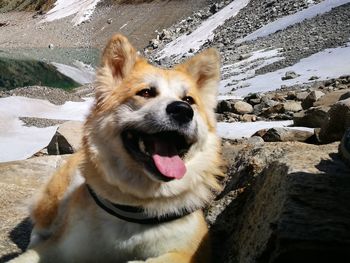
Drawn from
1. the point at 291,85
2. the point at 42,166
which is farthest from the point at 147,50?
the point at 42,166

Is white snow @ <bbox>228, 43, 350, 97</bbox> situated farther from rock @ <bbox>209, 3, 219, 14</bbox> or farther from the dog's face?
rock @ <bbox>209, 3, 219, 14</bbox>

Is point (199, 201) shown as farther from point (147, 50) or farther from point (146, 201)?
point (147, 50)

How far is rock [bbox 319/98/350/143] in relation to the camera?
773cm

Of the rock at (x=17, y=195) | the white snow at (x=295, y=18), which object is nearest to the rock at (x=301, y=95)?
the rock at (x=17, y=195)

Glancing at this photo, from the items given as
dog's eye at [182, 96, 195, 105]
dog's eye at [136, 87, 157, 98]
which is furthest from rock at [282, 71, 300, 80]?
dog's eye at [136, 87, 157, 98]

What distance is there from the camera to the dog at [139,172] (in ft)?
14.0

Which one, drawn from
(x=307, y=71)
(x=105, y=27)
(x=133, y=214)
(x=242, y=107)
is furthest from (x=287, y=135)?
(x=105, y=27)

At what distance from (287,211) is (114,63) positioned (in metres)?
2.32

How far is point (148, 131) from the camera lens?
14.4 feet

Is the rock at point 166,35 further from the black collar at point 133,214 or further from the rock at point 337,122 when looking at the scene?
the black collar at point 133,214

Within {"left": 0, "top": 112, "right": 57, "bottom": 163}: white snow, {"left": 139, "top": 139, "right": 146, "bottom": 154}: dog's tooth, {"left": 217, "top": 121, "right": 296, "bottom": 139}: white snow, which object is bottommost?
{"left": 217, "top": 121, "right": 296, "bottom": 139}: white snow

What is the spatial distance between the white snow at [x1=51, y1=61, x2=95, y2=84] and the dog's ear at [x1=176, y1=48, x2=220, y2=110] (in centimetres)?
3700

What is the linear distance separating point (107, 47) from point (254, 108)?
12617 mm

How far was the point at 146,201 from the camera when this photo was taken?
14.4 ft
